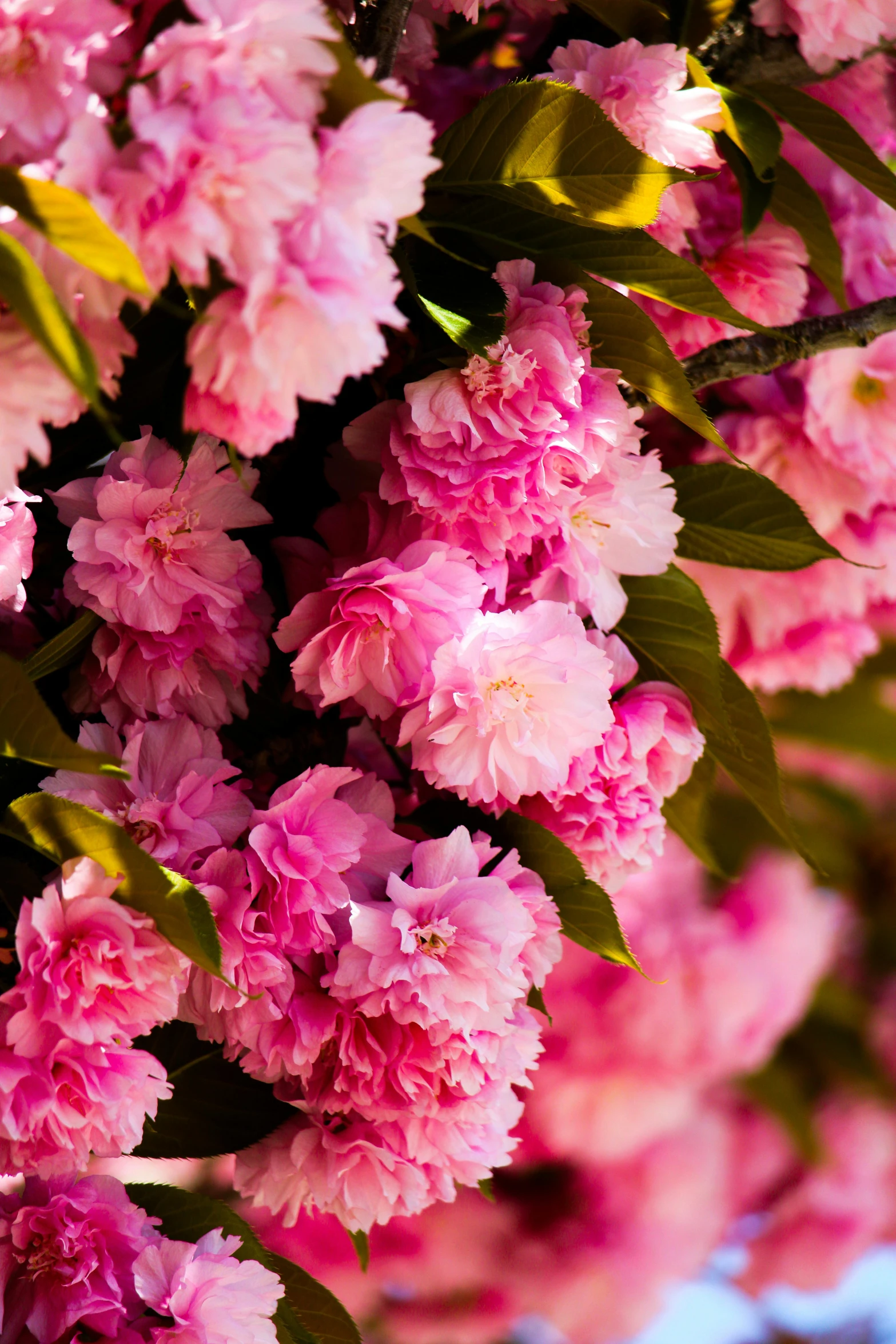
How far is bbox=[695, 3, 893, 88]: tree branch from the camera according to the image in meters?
0.63

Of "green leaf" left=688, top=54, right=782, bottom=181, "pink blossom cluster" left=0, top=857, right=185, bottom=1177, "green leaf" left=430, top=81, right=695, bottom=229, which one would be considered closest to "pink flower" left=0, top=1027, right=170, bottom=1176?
"pink blossom cluster" left=0, top=857, right=185, bottom=1177

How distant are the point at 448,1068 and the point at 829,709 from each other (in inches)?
37.7

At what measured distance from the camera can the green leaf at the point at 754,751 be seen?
1.97 feet

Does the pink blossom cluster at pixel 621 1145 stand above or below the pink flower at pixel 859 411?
below

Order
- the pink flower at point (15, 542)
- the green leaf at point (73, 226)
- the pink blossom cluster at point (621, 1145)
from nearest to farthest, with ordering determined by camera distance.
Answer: the green leaf at point (73, 226)
the pink flower at point (15, 542)
the pink blossom cluster at point (621, 1145)

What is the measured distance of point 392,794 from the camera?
0.57m

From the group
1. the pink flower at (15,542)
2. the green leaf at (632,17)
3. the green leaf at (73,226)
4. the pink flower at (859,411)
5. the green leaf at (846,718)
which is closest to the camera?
the green leaf at (73,226)

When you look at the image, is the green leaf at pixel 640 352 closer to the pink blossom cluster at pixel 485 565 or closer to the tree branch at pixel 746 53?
the pink blossom cluster at pixel 485 565

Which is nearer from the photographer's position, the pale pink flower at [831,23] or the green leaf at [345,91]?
the green leaf at [345,91]

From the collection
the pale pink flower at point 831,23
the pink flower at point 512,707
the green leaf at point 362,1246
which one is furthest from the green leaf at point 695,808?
the pale pink flower at point 831,23

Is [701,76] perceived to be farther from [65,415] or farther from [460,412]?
[65,415]

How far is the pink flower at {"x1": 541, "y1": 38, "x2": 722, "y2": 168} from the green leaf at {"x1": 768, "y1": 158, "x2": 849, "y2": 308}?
113mm

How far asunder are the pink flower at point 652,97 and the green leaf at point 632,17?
32 mm

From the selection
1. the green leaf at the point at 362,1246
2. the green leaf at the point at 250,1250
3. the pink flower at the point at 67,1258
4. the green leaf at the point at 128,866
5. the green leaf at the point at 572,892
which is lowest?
the green leaf at the point at 362,1246
